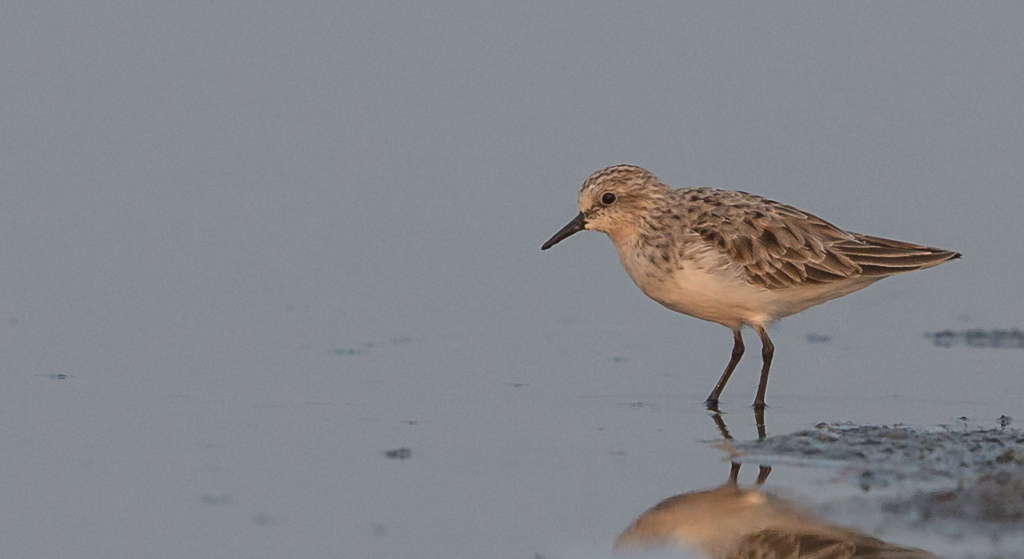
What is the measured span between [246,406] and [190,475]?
1.37m

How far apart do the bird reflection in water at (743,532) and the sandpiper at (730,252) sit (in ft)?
7.52

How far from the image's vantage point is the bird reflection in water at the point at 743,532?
16.1 feet

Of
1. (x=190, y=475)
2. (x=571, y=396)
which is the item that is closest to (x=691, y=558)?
(x=190, y=475)

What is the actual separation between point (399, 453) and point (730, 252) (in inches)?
108

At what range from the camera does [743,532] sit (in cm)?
518

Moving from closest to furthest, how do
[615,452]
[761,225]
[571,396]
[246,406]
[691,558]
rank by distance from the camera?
1. [691,558]
2. [615,452]
3. [246,406]
4. [571,396]
5. [761,225]

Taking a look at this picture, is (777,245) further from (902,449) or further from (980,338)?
(902,449)

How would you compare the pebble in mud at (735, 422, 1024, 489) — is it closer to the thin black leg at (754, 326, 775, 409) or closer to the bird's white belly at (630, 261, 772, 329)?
the thin black leg at (754, 326, 775, 409)

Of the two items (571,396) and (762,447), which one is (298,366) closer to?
(571,396)

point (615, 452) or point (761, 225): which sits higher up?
point (761, 225)

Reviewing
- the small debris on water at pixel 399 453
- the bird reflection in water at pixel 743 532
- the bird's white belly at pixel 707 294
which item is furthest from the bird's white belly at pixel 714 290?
the bird reflection in water at pixel 743 532

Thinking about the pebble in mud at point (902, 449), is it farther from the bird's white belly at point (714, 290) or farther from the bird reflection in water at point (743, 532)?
the bird's white belly at point (714, 290)

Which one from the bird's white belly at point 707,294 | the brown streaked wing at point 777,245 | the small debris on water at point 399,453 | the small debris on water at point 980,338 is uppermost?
the brown streaked wing at point 777,245

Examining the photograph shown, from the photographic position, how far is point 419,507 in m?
5.38
